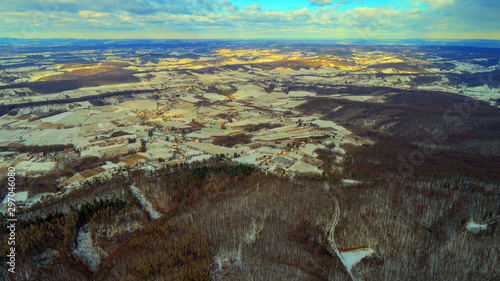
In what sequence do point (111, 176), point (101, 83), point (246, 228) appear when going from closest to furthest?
point (246, 228) < point (111, 176) < point (101, 83)

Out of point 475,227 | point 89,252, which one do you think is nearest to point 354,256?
point 475,227

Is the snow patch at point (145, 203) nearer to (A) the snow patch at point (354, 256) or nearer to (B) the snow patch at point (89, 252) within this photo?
(B) the snow patch at point (89, 252)

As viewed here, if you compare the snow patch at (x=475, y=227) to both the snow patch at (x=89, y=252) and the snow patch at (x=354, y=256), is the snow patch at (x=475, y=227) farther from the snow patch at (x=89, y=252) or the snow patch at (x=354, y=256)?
the snow patch at (x=89, y=252)

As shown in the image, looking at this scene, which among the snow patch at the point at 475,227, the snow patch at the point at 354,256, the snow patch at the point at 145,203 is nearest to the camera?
the snow patch at the point at 354,256

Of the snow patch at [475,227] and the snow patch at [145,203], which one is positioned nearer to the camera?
the snow patch at [475,227]

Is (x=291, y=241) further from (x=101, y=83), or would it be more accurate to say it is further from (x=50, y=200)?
(x=101, y=83)

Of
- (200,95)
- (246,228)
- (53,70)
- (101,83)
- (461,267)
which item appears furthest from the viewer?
(53,70)

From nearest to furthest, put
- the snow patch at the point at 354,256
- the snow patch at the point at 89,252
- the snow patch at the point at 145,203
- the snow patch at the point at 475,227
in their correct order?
the snow patch at the point at 89,252 → the snow patch at the point at 354,256 → the snow patch at the point at 475,227 → the snow patch at the point at 145,203

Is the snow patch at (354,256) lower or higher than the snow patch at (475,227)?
lower

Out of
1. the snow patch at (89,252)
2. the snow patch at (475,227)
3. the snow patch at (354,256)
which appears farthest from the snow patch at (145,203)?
the snow patch at (475,227)

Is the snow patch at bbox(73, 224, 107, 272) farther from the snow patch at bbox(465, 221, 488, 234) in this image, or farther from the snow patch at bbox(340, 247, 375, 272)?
the snow patch at bbox(465, 221, 488, 234)

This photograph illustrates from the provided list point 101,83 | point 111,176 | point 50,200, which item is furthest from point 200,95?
point 50,200
